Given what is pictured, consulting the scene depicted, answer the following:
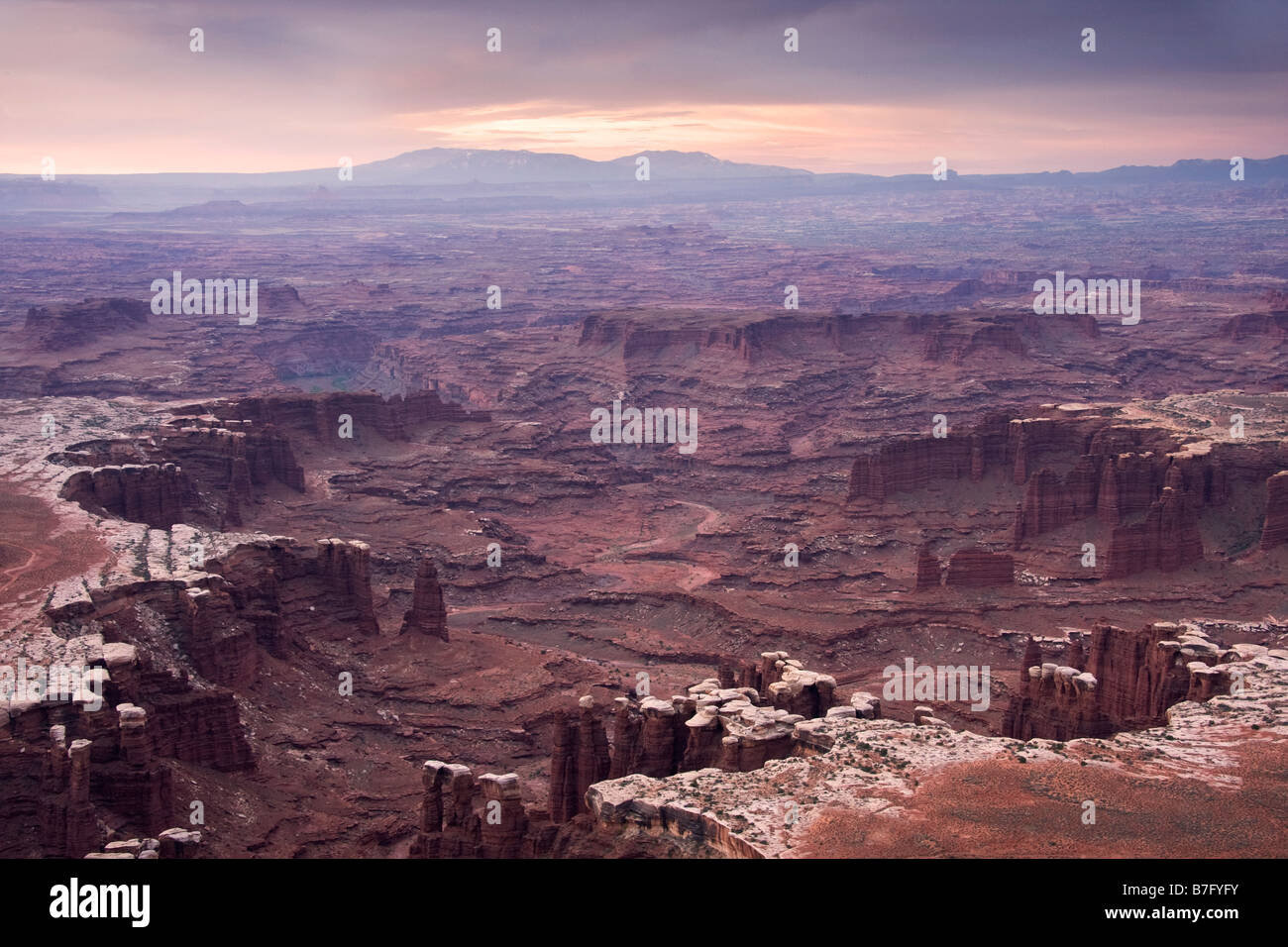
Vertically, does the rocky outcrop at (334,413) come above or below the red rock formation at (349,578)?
above

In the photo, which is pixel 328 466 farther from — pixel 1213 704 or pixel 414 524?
pixel 1213 704

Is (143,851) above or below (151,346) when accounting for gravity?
below

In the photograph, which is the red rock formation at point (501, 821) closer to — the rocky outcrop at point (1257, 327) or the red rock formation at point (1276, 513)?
the red rock formation at point (1276, 513)

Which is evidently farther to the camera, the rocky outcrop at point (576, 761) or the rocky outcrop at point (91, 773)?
the rocky outcrop at point (576, 761)

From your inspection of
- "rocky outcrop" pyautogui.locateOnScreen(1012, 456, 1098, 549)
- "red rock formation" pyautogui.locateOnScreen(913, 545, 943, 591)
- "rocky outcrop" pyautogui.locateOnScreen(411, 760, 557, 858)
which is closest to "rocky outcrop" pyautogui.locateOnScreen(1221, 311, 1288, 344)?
"rocky outcrop" pyautogui.locateOnScreen(1012, 456, 1098, 549)

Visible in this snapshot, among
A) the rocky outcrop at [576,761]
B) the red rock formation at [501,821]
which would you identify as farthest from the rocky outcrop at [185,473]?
the red rock formation at [501,821]

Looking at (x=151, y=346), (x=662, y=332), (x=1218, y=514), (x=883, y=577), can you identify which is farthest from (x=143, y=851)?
(x=151, y=346)

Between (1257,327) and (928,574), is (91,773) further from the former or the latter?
(1257,327)
